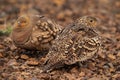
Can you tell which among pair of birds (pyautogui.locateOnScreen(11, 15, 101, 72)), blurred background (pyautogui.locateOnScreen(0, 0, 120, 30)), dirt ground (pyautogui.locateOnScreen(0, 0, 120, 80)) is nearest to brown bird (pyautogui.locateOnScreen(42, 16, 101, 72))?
pair of birds (pyautogui.locateOnScreen(11, 15, 101, 72))

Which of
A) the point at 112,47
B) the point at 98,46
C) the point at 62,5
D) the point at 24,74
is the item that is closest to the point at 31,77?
the point at 24,74

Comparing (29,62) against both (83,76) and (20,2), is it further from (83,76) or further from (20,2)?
(20,2)

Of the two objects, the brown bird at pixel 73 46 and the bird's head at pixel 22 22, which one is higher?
the bird's head at pixel 22 22

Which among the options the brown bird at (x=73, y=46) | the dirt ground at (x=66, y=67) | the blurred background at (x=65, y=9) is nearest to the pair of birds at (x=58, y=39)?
the brown bird at (x=73, y=46)

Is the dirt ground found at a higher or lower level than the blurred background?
lower

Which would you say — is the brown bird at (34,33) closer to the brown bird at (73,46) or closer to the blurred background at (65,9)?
the brown bird at (73,46)

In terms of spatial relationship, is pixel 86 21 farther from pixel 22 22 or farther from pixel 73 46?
pixel 22 22

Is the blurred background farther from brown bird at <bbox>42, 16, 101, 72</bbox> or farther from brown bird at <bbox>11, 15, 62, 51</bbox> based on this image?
brown bird at <bbox>42, 16, 101, 72</bbox>
